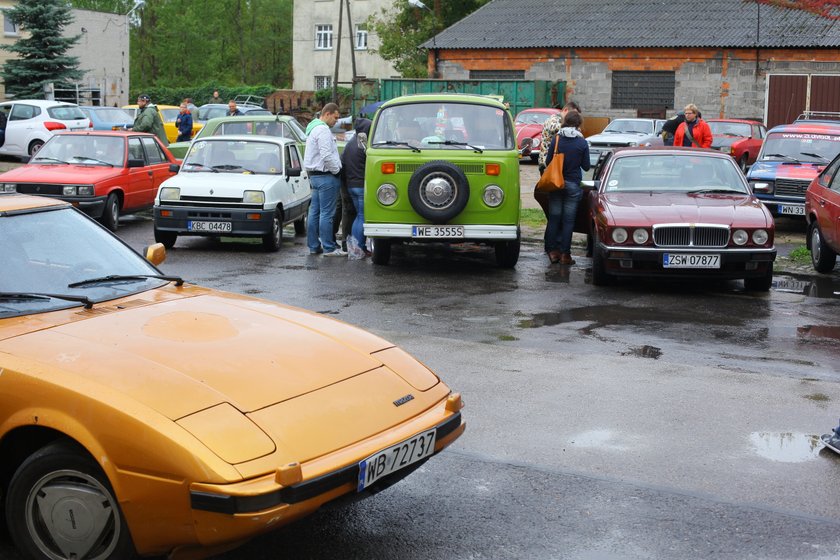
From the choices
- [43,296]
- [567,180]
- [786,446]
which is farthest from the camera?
[567,180]

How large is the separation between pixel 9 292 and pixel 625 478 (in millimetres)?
3164

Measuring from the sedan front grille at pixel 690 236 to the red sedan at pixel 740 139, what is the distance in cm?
1682

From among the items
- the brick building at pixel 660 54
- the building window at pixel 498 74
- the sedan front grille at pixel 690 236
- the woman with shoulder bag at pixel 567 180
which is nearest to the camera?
the sedan front grille at pixel 690 236

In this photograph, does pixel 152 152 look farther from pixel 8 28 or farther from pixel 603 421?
pixel 8 28

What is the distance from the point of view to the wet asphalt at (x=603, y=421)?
180 inches

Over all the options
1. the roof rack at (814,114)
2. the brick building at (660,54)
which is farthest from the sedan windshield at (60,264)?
the brick building at (660,54)

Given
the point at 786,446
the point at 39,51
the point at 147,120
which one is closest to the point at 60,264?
the point at 786,446

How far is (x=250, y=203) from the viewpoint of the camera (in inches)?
548

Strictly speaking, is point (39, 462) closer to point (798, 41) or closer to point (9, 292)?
point (9, 292)

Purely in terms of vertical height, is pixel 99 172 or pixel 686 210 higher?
pixel 99 172

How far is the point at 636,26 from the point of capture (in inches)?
1586

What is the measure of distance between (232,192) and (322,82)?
56157 millimetres

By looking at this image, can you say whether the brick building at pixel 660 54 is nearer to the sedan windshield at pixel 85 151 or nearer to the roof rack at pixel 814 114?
the roof rack at pixel 814 114

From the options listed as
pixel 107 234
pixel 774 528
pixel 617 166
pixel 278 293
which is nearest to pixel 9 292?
pixel 107 234
